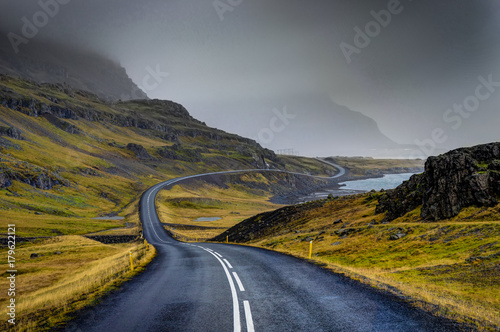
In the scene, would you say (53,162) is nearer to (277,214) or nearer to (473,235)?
(277,214)

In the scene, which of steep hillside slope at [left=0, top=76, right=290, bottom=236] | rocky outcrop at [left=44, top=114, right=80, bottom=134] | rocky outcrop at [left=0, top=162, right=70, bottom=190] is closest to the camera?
steep hillside slope at [left=0, top=76, right=290, bottom=236]

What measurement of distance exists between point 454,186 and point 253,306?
23.3m

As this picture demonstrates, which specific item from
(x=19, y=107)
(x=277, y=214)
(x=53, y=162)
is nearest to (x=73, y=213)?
(x=53, y=162)

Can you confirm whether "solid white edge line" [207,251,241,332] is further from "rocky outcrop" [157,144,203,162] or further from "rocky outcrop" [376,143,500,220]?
"rocky outcrop" [157,144,203,162]

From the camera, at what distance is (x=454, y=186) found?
77.6 ft

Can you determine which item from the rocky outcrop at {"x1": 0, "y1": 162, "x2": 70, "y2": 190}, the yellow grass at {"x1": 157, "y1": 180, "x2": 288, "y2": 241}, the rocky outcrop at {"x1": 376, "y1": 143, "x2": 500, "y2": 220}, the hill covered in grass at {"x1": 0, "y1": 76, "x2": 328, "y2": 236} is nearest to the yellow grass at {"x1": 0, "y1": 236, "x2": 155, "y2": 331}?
the hill covered in grass at {"x1": 0, "y1": 76, "x2": 328, "y2": 236}

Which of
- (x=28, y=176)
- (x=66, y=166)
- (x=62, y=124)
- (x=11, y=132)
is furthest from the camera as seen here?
(x=62, y=124)

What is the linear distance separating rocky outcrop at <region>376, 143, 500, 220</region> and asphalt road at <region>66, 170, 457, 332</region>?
55.4 ft

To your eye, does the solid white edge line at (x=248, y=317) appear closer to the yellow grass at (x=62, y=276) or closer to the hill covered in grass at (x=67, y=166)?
the yellow grass at (x=62, y=276)

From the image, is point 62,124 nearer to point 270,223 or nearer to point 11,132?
point 11,132

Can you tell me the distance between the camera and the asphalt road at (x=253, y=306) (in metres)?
7.22

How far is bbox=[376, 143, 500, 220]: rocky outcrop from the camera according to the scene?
2208 centimetres

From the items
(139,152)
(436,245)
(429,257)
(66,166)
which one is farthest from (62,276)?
(139,152)

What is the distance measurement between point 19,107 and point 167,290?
7465 inches
